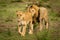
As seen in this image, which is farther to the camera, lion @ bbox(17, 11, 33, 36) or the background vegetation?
lion @ bbox(17, 11, 33, 36)

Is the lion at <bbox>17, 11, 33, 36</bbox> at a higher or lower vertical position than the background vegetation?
higher

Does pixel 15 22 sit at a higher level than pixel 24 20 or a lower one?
lower

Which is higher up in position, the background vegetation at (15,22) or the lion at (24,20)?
the lion at (24,20)

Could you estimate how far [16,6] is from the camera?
50.1ft

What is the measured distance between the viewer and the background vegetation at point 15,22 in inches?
346

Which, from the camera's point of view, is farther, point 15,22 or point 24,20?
point 15,22

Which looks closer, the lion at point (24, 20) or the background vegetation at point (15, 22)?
the background vegetation at point (15, 22)

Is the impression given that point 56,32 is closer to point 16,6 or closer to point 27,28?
point 27,28

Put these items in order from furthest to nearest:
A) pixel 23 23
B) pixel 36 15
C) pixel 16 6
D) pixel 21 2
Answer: pixel 21 2, pixel 16 6, pixel 36 15, pixel 23 23

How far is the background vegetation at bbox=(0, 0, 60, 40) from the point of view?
8.80 m

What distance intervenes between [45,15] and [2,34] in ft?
6.31

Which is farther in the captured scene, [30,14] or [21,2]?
[21,2]

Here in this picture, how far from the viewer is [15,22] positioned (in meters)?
11.7

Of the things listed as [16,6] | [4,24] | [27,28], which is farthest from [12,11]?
[27,28]
